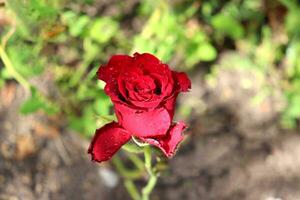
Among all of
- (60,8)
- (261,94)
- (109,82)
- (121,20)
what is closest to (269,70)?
(261,94)

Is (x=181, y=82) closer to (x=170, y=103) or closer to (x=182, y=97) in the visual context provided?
(x=170, y=103)

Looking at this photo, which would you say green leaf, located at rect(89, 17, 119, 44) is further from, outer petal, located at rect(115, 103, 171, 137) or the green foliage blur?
outer petal, located at rect(115, 103, 171, 137)

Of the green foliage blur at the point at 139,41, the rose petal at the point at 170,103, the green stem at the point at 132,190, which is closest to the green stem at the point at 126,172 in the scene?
the green stem at the point at 132,190

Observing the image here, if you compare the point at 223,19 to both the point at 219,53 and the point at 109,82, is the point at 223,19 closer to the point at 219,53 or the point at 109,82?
the point at 219,53

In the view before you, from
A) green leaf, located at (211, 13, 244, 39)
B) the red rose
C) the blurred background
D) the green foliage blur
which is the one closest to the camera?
the red rose

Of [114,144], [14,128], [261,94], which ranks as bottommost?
[14,128]

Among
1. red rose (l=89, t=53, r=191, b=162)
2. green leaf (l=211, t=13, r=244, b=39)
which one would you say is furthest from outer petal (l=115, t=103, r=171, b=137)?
green leaf (l=211, t=13, r=244, b=39)

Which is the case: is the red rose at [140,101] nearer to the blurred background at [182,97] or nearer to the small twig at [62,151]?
the blurred background at [182,97]
